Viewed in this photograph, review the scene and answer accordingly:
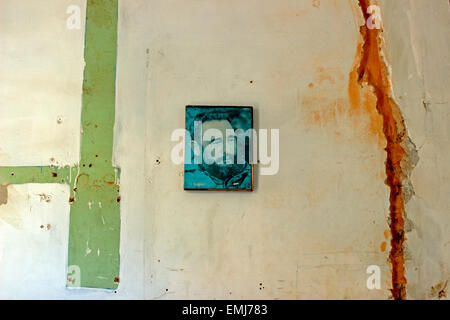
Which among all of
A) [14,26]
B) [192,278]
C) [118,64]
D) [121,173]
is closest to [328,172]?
[192,278]

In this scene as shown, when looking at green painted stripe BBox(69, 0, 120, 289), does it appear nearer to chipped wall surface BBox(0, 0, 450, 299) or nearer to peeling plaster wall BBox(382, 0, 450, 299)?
chipped wall surface BBox(0, 0, 450, 299)

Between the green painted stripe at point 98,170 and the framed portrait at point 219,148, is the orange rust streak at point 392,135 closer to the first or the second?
the framed portrait at point 219,148

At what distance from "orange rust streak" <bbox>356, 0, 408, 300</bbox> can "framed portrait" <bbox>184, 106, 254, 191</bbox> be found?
2.00 feet

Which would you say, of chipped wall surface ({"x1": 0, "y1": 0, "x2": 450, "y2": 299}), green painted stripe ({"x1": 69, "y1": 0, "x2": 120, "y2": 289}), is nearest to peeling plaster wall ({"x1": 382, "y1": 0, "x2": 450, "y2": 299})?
chipped wall surface ({"x1": 0, "y1": 0, "x2": 450, "y2": 299})

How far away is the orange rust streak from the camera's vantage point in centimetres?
182

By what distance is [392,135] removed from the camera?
6.14 feet

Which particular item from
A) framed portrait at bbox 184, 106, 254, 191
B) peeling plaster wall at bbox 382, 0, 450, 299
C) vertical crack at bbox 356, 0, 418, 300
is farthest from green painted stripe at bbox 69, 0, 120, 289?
peeling plaster wall at bbox 382, 0, 450, 299

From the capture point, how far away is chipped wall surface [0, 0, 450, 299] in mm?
1803

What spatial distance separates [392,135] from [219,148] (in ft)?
2.66

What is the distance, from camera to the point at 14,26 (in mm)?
1890

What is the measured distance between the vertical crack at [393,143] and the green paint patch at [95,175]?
3.91ft

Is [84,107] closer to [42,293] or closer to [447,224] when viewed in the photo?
[42,293]

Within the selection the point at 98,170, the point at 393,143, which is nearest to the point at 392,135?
the point at 393,143

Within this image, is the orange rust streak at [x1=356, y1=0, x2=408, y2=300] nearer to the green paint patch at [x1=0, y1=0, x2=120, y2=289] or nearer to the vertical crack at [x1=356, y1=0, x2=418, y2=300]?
the vertical crack at [x1=356, y1=0, x2=418, y2=300]
